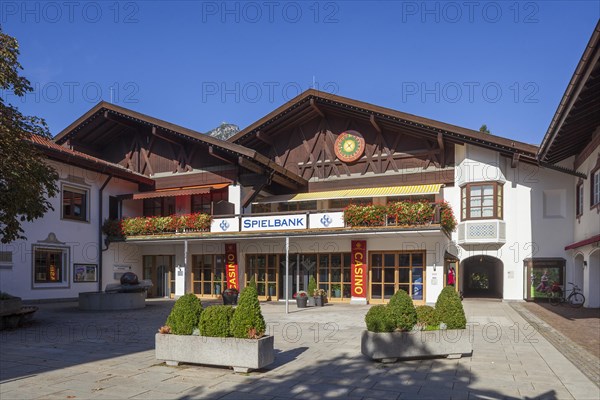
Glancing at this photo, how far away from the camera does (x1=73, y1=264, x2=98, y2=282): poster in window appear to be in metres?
22.1

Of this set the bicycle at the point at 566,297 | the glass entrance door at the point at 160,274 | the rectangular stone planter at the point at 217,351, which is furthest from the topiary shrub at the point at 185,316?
the glass entrance door at the point at 160,274

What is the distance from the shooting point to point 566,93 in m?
12.4

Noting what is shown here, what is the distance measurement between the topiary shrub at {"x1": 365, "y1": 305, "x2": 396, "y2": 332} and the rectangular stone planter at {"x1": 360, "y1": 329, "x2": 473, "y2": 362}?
0.10m

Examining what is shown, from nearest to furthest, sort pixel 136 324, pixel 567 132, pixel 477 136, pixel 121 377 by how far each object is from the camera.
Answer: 1. pixel 121 377
2. pixel 136 324
3. pixel 567 132
4. pixel 477 136

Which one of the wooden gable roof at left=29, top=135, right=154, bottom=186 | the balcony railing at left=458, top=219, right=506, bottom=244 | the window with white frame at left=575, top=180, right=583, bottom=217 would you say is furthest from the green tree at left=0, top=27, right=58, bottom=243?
the window with white frame at left=575, top=180, right=583, bottom=217

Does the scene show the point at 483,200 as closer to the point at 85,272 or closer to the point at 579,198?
the point at 579,198

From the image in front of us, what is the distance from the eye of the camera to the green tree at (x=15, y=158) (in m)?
11.9

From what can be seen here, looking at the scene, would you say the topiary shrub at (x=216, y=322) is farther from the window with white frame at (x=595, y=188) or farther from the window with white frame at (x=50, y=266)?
the window with white frame at (x=50, y=266)

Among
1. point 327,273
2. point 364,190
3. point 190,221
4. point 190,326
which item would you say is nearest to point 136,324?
point 190,326

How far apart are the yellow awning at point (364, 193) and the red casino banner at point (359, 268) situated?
2.10m

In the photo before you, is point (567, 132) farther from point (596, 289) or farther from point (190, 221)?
point (190, 221)

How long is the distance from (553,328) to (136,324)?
1122cm

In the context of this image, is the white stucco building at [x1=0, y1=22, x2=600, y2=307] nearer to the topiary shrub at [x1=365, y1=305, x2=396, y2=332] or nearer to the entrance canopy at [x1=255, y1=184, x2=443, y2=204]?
the entrance canopy at [x1=255, y1=184, x2=443, y2=204]

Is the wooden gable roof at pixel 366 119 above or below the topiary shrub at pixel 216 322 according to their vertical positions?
above
